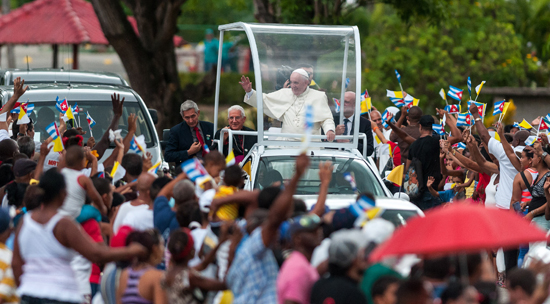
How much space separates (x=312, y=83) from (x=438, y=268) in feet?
16.2

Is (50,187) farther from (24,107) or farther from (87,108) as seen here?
(87,108)

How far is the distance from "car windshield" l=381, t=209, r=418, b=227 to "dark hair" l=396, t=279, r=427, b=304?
2.55 m

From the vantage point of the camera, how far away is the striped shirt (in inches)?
192

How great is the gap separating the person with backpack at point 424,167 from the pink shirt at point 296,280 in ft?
15.4

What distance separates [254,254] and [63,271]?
Answer: 125 cm

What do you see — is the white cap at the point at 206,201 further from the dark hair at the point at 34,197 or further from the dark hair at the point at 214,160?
the dark hair at the point at 34,197

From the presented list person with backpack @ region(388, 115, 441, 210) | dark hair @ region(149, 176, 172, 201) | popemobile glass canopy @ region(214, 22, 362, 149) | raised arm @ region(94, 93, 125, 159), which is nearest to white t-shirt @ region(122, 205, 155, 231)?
dark hair @ region(149, 176, 172, 201)

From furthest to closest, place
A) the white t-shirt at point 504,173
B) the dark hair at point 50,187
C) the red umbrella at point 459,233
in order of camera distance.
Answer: the white t-shirt at point 504,173 → the dark hair at point 50,187 → the red umbrella at point 459,233

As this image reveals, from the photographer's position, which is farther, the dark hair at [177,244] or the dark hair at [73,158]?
the dark hair at [73,158]

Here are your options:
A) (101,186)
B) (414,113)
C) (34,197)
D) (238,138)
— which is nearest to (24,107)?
(238,138)

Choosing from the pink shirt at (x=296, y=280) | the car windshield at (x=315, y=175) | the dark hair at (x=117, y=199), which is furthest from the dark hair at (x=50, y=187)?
the car windshield at (x=315, y=175)

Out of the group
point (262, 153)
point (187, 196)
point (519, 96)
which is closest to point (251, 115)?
point (519, 96)

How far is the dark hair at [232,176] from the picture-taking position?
5.34m

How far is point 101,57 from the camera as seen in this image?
1515 inches
